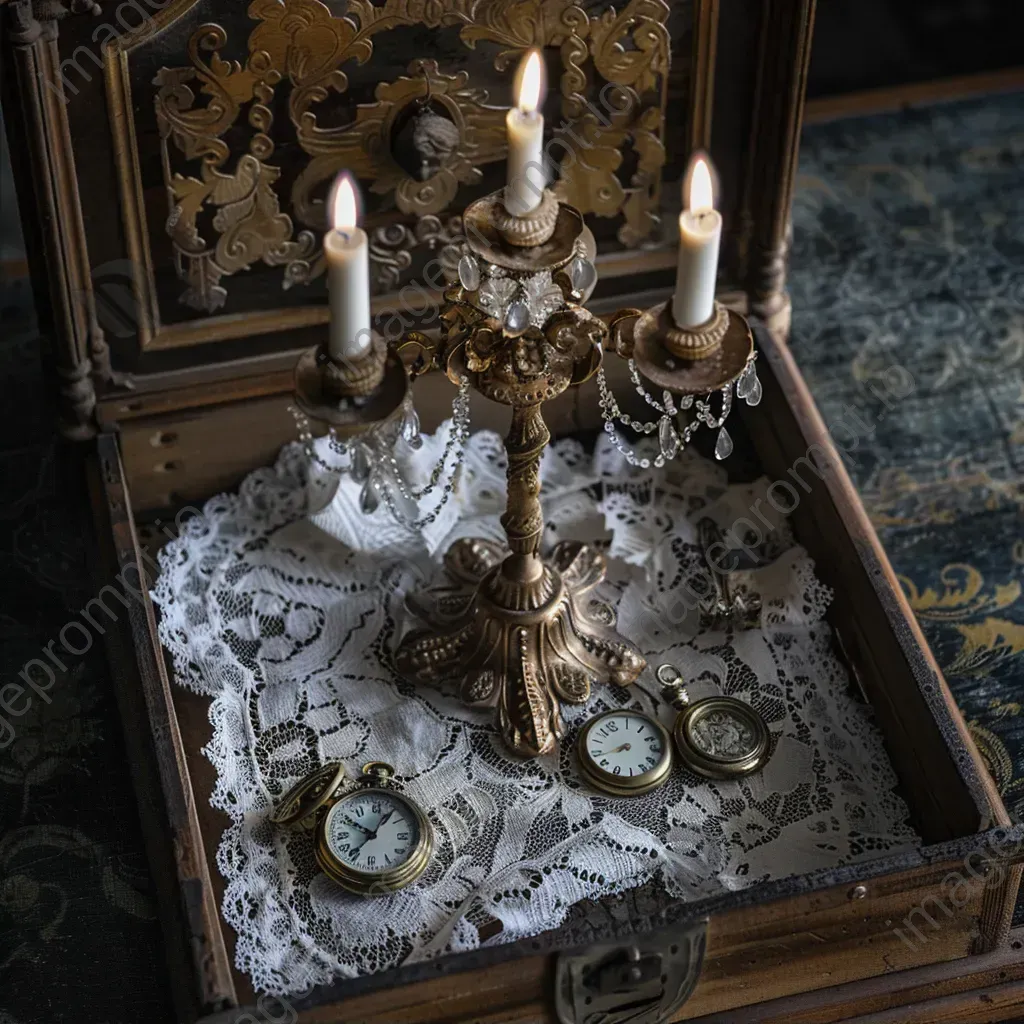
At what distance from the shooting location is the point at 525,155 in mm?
1267

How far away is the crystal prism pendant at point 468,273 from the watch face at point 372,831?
0.43 meters

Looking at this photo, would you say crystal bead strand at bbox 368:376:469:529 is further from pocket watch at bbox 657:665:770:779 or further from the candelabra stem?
pocket watch at bbox 657:665:770:779

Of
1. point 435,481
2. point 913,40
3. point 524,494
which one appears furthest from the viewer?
point 913,40

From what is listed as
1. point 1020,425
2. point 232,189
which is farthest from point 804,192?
point 232,189

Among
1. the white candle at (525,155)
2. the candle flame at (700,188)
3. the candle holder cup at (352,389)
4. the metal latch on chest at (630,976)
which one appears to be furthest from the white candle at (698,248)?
the metal latch on chest at (630,976)

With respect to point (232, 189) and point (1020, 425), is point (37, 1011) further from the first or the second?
point (1020, 425)

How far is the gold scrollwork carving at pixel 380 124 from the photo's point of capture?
1.56m

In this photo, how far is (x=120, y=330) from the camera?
1.67 metres

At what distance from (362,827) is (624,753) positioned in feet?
0.72

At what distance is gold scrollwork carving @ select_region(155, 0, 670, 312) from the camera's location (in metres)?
1.56

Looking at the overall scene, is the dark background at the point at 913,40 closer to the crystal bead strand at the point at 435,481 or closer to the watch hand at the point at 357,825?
the crystal bead strand at the point at 435,481

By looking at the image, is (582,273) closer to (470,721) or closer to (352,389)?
(352,389)

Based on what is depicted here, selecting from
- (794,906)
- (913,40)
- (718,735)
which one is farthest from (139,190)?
(913,40)

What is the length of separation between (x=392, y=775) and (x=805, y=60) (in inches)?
28.0
